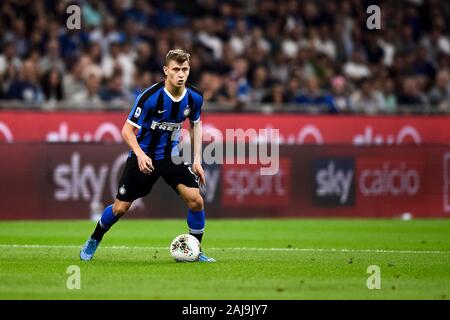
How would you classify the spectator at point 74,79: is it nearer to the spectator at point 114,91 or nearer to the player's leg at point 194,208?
the spectator at point 114,91

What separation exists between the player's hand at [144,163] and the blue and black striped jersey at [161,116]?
0.50m

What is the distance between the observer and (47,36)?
2248 cm

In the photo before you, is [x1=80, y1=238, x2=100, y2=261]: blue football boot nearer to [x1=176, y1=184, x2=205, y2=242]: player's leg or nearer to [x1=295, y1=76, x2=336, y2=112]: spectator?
[x1=176, y1=184, x2=205, y2=242]: player's leg

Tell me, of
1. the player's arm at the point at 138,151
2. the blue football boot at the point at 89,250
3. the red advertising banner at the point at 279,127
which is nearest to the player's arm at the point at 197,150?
the player's arm at the point at 138,151

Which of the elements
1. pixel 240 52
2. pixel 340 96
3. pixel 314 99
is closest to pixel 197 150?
pixel 314 99

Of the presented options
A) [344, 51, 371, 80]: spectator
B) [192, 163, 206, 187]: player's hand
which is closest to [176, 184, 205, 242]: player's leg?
[192, 163, 206, 187]: player's hand

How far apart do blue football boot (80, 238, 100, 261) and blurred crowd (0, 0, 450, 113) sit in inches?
359

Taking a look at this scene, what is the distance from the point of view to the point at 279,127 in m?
23.7

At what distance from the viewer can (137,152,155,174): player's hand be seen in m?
12.2

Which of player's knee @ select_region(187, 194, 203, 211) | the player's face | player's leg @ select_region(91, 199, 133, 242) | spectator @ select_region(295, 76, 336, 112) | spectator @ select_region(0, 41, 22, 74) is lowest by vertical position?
player's leg @ select_region(91, 199, 133, 242)

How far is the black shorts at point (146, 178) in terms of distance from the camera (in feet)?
41.7

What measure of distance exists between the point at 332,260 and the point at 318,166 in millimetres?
9347

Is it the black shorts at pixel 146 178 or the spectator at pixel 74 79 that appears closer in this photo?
the black shorts at pixel 146 178

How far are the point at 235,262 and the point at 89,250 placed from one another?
5.80 ft
